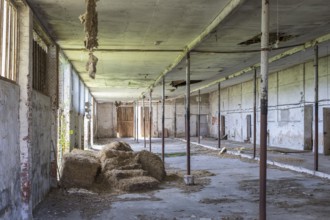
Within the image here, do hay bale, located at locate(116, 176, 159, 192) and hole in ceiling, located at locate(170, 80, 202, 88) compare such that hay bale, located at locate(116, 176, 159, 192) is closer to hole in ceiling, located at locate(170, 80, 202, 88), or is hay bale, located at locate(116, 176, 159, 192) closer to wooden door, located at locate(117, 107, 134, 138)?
hole in ceiling, located at locate(170, 80, 202, 88)

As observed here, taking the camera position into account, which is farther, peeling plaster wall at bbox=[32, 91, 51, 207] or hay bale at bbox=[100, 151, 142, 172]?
hay bale at bbox=[100, 151, 142, 172]

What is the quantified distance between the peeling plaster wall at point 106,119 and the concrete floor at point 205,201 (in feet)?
91.0

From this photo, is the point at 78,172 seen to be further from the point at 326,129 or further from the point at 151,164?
the point at 326,129

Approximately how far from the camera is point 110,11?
7645 millimetres

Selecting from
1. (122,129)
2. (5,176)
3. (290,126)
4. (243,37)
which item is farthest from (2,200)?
(122,129)

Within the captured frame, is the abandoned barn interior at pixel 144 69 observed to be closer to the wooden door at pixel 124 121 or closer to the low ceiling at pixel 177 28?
the low ceiling at pixel 177 28

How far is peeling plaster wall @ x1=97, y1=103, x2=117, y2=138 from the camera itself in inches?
1487

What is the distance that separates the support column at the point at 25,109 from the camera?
6.46 metres

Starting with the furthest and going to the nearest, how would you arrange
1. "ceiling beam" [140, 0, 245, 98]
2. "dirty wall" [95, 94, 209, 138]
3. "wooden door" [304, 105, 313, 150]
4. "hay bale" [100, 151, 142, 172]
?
1. "dirty wall" [95, 94, 209, 138]
2. "wooden door" [304, 105, 313, 150]
3. "hay bale" [100, 151, 142, 172]
4. "ceiling beam" [140, 0, 245, 98]

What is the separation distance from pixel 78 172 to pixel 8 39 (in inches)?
173

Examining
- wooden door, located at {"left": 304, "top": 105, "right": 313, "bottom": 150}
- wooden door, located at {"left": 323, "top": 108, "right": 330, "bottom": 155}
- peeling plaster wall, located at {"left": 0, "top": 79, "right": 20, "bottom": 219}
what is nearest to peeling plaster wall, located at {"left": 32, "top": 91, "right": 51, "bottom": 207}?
peeling plaster wall, located at {"left": 0, "top": 79, "right": 20, "bottom": 219}

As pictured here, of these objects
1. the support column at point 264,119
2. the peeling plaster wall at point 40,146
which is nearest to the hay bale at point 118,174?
the peeling plaster wall at point 40,146

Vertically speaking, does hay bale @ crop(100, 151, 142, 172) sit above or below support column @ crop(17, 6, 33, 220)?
below

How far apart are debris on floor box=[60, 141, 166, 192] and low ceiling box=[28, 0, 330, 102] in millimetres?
3242
